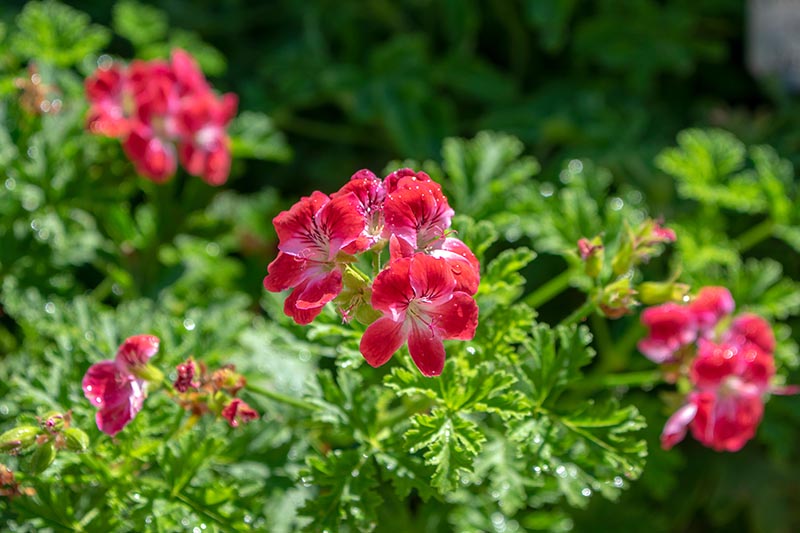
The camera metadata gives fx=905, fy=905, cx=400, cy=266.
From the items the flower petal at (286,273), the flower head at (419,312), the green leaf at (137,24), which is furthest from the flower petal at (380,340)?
the green leaf at (137,24)

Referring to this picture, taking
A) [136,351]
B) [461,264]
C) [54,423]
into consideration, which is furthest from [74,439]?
[461,264]

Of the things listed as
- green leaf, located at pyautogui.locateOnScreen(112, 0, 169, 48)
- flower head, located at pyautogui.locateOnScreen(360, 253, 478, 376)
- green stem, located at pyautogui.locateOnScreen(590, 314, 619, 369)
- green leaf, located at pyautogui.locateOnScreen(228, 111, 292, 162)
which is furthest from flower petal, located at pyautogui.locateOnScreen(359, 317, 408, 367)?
green leaf, located at pyautogui.locateOnScreen(112, 0, 169, 48)

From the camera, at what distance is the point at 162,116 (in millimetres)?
1757

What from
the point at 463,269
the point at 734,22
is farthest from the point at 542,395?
the point at 734,22

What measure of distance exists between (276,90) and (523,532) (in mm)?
1386

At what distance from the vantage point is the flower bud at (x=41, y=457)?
1.02 metres

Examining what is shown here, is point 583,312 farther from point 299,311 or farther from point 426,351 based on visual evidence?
point 299,311

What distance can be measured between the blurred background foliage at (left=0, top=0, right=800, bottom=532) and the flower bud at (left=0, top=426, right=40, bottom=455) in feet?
0.39

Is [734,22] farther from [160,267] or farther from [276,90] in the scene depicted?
[160,267]

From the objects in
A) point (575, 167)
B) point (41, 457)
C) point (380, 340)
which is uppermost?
point (380, 340)

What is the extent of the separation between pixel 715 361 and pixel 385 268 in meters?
0.63

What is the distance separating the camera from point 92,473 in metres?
1.16

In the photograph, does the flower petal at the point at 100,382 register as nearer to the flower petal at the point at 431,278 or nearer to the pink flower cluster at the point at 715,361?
the flower petal at the point at 431,278

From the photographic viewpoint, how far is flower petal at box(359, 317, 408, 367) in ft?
3.20
